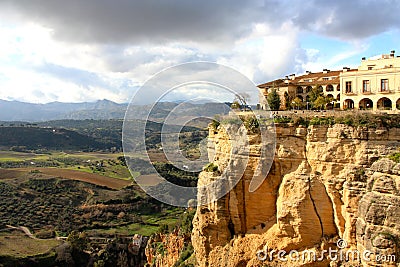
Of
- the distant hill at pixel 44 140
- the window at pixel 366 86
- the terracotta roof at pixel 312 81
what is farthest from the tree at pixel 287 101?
the distant hill at pixel 44 140

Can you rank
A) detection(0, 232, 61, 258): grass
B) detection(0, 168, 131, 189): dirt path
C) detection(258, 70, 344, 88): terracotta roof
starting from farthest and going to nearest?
detection(0, 168, 131, 189): dirt path
detection(0, 232, 61, 258): grass
detection(258, 70, 344, 88): terracotta roof

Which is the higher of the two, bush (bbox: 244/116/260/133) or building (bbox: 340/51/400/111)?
building (bbox: 340/51/400/111)

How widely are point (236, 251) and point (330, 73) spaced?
12.6 m

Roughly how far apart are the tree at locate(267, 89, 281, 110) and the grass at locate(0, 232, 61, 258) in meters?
29.7

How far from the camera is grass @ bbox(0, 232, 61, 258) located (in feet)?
122

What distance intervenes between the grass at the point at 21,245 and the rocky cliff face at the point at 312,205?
27337 millimetres

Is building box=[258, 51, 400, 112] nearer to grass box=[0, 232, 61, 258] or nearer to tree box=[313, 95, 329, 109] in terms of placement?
tree box=[313, 95, 329, 109]

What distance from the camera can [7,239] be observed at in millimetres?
40688

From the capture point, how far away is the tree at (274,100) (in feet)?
68.1

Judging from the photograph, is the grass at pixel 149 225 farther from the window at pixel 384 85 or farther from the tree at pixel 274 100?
the window at pixel 384 85
